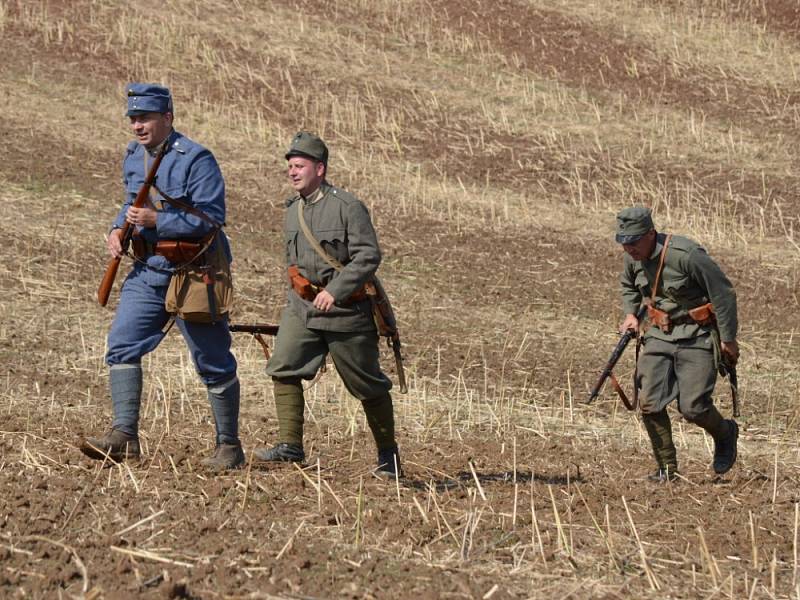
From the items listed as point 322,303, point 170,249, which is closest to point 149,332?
point 170,249

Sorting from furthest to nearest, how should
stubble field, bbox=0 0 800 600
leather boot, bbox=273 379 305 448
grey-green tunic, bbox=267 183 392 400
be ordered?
leather boot, bbox=273 379 305 448
grey-green tunic, bbox=267 183 392 400
stubble field, bbox=0 0 800 600

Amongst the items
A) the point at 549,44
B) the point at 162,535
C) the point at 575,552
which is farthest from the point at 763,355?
the point at 549,44

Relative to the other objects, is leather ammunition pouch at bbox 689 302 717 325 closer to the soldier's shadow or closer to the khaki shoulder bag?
the soldier's shadow

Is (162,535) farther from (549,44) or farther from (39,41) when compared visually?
(549,44)

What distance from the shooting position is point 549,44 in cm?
2764

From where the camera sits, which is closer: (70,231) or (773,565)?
(773,565)

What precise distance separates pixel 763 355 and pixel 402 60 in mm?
14296

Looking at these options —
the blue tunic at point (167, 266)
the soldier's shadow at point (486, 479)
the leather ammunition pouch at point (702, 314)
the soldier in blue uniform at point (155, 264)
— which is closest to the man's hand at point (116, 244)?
the soldier in blue uniform at point (155, 264)

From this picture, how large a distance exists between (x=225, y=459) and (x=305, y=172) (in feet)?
5.19

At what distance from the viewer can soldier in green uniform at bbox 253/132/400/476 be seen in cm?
706

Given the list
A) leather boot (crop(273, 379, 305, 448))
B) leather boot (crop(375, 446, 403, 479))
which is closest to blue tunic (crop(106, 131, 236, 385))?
leather boot (crop(273, 379, 305, 448))

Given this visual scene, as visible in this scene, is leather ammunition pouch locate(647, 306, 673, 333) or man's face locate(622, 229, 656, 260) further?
leather ammunition pouch locate(647, 306, 673, 333)

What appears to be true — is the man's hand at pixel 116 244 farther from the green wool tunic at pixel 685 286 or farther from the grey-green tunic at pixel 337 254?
the green wool tunic at pixel 685 286

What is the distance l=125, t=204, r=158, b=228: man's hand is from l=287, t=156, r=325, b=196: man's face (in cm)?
76
